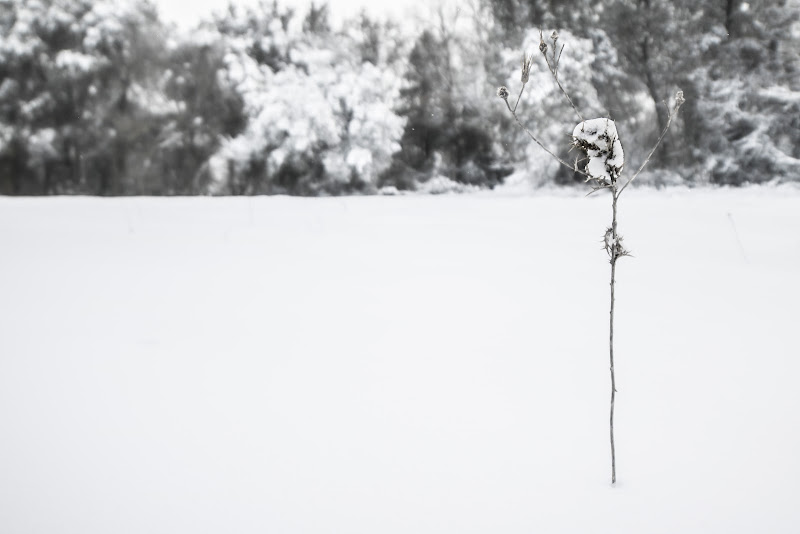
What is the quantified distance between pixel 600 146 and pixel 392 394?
110 cm

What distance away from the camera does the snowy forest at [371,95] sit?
11.6 meters

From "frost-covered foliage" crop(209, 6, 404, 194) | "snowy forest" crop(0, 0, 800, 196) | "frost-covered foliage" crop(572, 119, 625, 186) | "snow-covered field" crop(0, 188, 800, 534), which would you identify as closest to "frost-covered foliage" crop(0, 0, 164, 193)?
"snowy forest" crop(0, 0, 800, 196)

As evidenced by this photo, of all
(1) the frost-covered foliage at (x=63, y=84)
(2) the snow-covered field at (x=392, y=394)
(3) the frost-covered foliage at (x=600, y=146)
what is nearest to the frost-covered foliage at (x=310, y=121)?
(1) the frost-covered foliage at (x=63, y=84)

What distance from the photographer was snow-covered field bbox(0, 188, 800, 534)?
1481mm

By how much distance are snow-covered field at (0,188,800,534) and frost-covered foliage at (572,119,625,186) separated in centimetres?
82

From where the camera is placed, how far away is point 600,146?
53.9 inches

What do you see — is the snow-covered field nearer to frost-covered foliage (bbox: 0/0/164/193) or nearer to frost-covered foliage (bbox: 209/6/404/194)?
frost-covered foliage (bbox: 209/6/404/194)

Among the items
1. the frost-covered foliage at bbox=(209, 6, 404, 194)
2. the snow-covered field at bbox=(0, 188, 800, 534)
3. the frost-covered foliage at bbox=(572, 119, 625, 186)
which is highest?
the frost-covered foliage at bbox=(209, 6, 404, 194)

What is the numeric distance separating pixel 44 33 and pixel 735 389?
65.3 feet

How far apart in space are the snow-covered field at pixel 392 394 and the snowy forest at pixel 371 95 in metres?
8.82

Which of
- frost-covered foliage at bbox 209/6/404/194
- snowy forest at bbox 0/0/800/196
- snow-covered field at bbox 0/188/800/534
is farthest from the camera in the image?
frost-covered foliage at bbox 209/6/404/194

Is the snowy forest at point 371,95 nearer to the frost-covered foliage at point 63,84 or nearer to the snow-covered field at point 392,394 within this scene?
the frost-covered foliage at point 63,84

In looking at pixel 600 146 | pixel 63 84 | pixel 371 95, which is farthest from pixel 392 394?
pixel 63 84

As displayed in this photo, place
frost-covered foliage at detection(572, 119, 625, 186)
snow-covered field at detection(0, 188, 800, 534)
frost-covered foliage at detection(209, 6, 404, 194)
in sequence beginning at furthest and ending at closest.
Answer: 1. frost-covered foliage at detection(209, 6, 404, 194)
2. snow-covered field at detection(0, 188, 800, 534)
3. frost-covered foliage at detection(572, 119, 625, 186)
